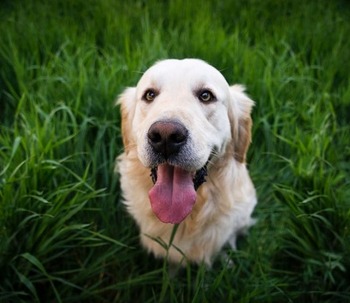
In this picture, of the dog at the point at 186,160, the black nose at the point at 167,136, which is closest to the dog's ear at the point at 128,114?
the dog at the point at 186,160

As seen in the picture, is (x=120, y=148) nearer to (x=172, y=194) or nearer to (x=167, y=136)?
(x=172, y=194)

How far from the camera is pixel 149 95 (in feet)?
7.61

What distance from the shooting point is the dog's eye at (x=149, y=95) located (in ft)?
7.54

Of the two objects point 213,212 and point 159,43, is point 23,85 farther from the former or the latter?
point 213,212

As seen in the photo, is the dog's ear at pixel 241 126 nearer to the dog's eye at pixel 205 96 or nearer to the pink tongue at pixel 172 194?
the dog's eye at pixel 205 96

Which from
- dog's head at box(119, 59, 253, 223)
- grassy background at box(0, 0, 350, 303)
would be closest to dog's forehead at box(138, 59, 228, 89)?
dog's head at box(119, 59, 253, 223)

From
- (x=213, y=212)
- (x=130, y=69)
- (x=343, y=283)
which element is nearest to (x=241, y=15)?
(x=130, y=69)

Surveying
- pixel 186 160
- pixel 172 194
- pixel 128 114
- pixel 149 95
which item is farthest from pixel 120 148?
pixel 186 160

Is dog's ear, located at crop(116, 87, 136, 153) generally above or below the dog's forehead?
below

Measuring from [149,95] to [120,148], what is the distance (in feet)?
2.65

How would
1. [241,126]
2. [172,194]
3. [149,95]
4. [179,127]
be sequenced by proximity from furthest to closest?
[241,126]
[149,95]
[172,194]
[179,127]

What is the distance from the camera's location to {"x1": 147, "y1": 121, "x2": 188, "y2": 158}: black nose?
193 centimetres

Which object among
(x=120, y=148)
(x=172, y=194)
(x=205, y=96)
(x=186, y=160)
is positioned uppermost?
(x=205, y=96)

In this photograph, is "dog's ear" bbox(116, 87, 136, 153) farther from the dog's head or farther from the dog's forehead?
the dog's forehead
